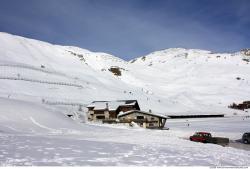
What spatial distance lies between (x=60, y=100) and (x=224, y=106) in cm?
8169

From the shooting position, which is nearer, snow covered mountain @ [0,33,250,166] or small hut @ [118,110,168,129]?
snow covered mountain @ [0,33,250,166]

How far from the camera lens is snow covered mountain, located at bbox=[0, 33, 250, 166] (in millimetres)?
19719

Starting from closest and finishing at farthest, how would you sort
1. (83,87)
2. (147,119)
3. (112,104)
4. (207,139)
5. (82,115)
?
(207,139), (147,119), (112,104), (82,115), (83,87)

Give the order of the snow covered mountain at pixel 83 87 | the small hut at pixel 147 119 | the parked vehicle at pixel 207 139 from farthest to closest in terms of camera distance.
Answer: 1. the snow covered mountain at pixel 83 87
2. the small hut at pixel 147 119
3. the parked vehicle at pixel 207 139

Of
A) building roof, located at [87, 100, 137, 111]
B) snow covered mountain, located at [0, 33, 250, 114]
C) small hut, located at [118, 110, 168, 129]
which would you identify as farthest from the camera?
snow covered mountain, located at [0, 33, 250, 114]

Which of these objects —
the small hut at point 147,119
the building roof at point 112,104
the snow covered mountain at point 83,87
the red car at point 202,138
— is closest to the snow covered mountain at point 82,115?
the snow covered mountain at point 83,87

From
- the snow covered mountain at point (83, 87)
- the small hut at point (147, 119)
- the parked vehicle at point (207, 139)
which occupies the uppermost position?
the snow covered mountain at point (83, 87)

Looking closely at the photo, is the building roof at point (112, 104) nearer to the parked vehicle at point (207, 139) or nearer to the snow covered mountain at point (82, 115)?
the snow covered mountain at point (82, 115)

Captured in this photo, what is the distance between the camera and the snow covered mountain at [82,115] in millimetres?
19719

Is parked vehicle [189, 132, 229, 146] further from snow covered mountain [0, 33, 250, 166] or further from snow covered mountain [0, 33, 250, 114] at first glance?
snow covered mountain [0, 33, 250, 114]

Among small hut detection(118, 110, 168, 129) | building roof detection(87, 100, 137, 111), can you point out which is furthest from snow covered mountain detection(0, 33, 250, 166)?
building roof detection(87, 100, 137, 111)

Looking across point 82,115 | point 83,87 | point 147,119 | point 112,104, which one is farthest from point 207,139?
point 83,87

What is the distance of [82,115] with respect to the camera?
318 feet

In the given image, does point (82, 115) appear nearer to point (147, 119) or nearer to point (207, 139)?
point (147, 119)
